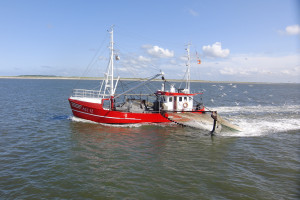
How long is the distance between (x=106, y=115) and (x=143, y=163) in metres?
10.4

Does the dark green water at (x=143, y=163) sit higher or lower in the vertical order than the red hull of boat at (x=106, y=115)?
lower

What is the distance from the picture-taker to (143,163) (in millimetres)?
12695

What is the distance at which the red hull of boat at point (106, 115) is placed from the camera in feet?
71.1

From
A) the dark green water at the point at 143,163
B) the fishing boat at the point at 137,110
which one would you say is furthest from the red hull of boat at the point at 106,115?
the dark green water at the point at 143,163

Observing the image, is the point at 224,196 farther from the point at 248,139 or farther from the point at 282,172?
the point at 248,139

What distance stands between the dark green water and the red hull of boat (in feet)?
4.07

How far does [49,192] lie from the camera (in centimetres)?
922

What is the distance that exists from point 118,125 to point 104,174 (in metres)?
11.2

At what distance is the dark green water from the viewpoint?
955cm

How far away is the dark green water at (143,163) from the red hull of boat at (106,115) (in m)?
1.24

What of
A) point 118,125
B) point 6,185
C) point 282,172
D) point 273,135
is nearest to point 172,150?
point 282,172

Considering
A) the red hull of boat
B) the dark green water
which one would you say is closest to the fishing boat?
the red hull of boat

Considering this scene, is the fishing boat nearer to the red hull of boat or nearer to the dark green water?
the red hull of boat

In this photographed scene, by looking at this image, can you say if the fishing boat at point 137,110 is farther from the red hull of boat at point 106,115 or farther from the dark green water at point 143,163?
the dark green water at point 143,163
